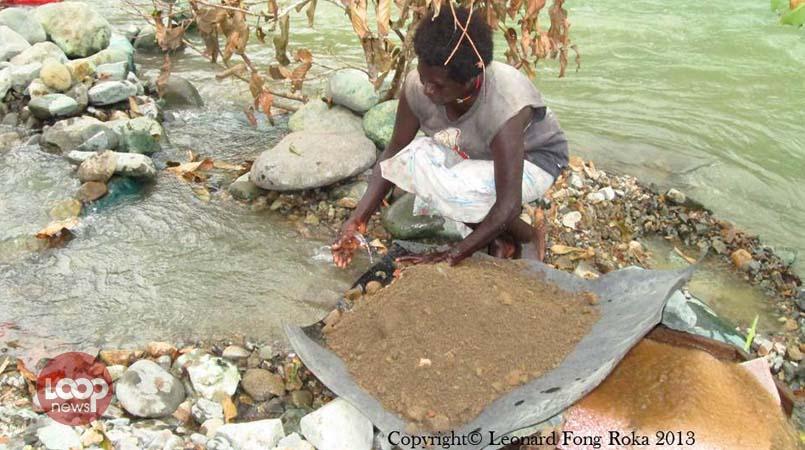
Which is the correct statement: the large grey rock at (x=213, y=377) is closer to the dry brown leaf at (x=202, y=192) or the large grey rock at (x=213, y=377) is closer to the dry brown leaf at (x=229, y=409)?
the dry brown leaf at (x=229, y=409)

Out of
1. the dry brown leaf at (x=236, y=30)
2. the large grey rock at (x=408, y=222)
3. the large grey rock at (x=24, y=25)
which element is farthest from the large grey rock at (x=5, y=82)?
the large grey rock at (x=408, y=222)

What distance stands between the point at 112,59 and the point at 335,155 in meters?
2.66

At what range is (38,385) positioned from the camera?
2.27m

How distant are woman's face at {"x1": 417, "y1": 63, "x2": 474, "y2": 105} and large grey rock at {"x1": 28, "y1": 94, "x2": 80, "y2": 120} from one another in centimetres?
298

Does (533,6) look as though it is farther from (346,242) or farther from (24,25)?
(24,25)

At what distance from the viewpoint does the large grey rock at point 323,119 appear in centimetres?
405

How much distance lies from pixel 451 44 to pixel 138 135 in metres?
2.50

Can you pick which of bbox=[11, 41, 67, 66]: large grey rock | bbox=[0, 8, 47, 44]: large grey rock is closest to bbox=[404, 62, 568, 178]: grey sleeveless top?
bbox=[11, 41, 67, 66]: large grey rock

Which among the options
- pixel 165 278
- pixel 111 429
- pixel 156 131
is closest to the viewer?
pixel 111 429

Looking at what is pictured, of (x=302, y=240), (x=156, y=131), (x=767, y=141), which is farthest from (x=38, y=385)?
(x=767, y=141)

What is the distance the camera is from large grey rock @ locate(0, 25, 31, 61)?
5.14 meters

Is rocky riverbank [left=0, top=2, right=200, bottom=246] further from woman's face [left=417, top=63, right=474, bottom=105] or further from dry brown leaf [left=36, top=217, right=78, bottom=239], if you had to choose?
woman's face [left=417, top=63, right=474, bottom=105]

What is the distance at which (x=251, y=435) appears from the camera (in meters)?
2.04

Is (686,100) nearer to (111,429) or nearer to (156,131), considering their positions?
(156,131)
